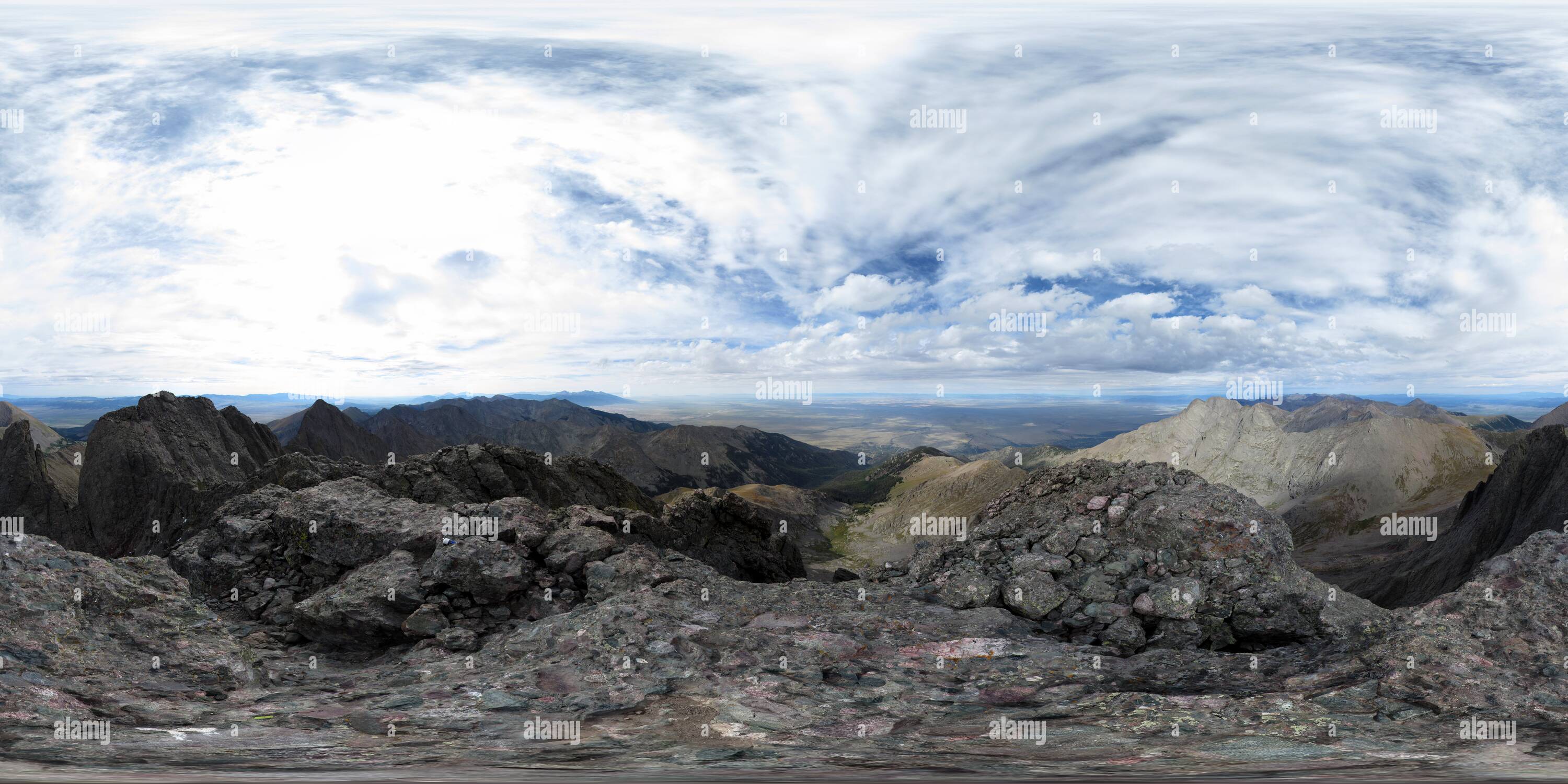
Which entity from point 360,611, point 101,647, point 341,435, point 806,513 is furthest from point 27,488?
point 806,513

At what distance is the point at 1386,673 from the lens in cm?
1143

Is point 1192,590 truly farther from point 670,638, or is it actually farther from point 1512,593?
point 670,638

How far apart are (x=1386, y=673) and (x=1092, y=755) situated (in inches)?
217

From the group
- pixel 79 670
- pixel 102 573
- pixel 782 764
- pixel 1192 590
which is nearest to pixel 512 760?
pixel 782 764

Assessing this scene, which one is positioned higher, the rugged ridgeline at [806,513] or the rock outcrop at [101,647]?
the rock outcrop at [101,647]

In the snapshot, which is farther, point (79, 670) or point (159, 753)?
point (79, 670)

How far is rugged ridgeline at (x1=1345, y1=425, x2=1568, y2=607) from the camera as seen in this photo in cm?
6394

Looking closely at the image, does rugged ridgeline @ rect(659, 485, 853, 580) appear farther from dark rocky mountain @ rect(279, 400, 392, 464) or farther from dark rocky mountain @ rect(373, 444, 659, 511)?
dark rocky mountain @ rect(279, 400, 392, 464)

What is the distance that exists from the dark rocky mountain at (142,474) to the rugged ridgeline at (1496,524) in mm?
109406

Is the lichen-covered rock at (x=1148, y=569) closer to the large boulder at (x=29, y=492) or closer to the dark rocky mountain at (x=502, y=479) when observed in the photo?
the dark rocky mountain at (x=502, y=479)

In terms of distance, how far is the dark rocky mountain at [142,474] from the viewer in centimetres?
7712

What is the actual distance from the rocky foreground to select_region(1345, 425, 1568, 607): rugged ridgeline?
6442cm

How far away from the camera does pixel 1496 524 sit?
68.7m

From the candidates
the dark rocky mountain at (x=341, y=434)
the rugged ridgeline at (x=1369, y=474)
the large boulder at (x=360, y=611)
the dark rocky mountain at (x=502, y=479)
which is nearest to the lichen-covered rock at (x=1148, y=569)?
the large boulder at (x=360, y=611)
